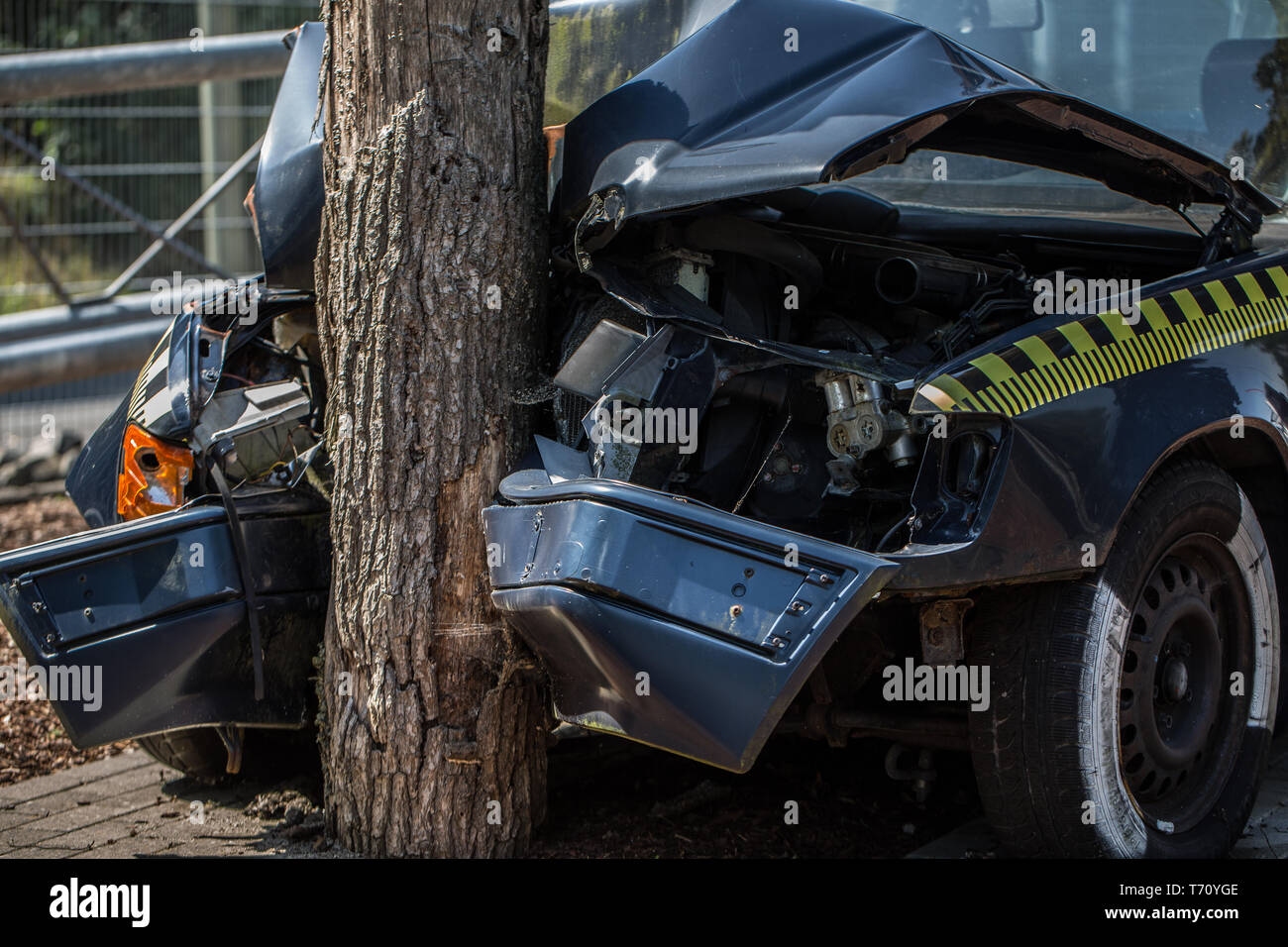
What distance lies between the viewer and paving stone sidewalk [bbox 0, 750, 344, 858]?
350 cm

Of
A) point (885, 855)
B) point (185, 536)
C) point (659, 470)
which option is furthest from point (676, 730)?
point (185, 536)

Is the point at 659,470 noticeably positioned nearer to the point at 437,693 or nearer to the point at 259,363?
the point at 437,693

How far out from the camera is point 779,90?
3059 millimetres

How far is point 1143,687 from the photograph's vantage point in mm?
3174

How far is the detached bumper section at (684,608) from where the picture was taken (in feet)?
8.41

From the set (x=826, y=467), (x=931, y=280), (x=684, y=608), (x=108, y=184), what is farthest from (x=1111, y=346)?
(x=108, y=184)

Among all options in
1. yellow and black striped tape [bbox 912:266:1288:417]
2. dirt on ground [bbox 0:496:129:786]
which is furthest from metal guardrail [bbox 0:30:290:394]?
yellow and black striped tape [bbox 912:266:1288:417]

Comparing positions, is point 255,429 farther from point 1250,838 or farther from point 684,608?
point 1250,838

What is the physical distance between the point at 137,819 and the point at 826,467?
2236 mm

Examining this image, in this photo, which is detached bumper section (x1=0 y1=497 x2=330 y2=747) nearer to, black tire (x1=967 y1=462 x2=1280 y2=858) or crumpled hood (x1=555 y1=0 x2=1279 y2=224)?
crumpled hood (x1=555 y1=0 x2=1279 y2=224)

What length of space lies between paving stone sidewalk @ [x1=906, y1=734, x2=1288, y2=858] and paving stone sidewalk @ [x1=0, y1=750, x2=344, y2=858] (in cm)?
160

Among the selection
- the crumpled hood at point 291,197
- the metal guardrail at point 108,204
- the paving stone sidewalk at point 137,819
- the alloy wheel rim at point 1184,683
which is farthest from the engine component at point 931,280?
the metal guardrail at point 108,204

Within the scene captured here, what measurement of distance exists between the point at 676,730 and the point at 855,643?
0.68 metres

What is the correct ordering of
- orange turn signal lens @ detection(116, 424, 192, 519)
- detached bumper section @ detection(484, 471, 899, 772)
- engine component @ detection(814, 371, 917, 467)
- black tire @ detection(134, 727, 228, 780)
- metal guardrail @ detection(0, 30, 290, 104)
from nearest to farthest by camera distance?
detached bumper section @ detection(484, 471, 899, 772)
engine component @ detection(814, 371, 917, 467)
orange turn signal lens @ detection(116, 424, 192, 519)
black tire @ detection(134, 727, 228, 780)
metal guardrail @ detection(0, 30, 290, 104)
